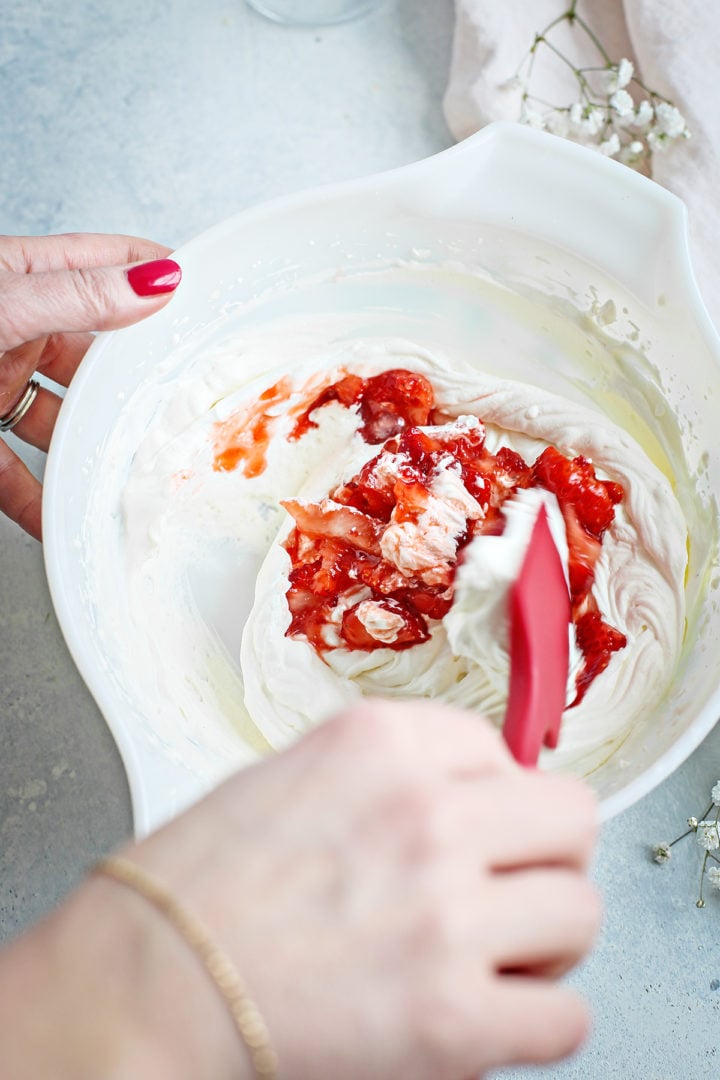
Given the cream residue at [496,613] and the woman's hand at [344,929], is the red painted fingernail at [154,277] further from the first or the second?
the woman's hand at [344,929]

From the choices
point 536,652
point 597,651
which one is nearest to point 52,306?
point 536,652

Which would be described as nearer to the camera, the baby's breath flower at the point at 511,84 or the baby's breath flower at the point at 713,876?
the baby's breath flower at the point at 713,876

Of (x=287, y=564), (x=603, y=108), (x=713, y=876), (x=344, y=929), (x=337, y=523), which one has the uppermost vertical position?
(x=603, y=108)

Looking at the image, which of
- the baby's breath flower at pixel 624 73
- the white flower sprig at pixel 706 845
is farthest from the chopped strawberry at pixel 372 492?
the baby's breath flower at pixel 624 73

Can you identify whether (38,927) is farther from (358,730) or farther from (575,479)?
(575,479)

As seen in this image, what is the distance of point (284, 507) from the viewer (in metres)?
1.51

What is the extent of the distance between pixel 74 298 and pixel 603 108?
45.2 inches

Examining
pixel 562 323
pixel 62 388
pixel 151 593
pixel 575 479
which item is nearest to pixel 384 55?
pixel 562 323

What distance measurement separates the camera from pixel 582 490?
141cm

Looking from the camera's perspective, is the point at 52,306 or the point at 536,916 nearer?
the point at 536,916

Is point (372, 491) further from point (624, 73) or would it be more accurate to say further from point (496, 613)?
point (624, 73)

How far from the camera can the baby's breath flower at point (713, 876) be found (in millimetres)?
1438

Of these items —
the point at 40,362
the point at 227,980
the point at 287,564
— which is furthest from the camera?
the point at 40,362

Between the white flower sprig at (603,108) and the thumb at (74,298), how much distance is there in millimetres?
891
